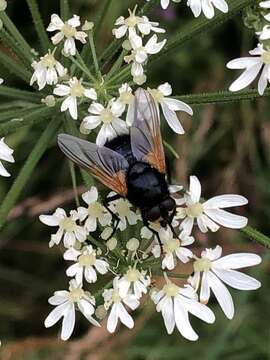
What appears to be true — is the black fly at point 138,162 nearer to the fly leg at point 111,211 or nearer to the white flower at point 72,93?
the fly leg at point 111,211

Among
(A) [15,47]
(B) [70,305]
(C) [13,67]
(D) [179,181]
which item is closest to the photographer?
(B) [70,305]

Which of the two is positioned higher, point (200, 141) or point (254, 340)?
point (200, 141)

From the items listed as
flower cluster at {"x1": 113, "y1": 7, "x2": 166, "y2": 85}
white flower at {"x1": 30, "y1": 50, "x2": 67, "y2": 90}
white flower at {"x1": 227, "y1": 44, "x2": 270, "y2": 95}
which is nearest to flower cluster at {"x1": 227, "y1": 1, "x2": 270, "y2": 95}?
white flower at {"x1": 227, "y1": 44, "x2": 270, "y2": 95}

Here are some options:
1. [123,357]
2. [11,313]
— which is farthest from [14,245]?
[123,357]

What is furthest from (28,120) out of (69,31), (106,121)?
(69,31)

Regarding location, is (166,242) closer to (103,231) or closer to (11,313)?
(103,231)

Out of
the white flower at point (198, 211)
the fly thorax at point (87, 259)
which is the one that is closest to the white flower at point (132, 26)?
the white flower at point (198, 211)

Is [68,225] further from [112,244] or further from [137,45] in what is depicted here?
[137,45]
